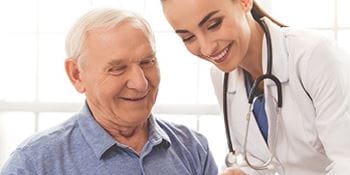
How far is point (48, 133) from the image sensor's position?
1.54 meters

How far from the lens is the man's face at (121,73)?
4.82ft

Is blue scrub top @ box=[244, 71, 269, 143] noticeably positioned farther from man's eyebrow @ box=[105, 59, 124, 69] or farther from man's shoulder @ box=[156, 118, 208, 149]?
man's eyebrow @ box=[105, 59, 124, 69]

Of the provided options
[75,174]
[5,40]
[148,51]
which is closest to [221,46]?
[148,51]

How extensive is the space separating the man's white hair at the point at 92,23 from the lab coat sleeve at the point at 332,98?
49cm

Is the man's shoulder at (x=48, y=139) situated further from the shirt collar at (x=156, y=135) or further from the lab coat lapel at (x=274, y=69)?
the lab coat lapel at (x=274, y=69)

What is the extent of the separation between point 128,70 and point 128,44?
0.25 ft

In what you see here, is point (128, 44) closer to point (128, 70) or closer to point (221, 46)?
point (128, 70)

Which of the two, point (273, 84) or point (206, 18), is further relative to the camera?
point (273, 84)

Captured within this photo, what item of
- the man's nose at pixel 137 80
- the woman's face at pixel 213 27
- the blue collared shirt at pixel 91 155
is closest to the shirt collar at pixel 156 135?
the blue collared shirt at pixel 91 155

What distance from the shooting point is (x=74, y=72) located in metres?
1.52

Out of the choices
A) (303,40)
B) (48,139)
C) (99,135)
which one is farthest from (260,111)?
(48,139)

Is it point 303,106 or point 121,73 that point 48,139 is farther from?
point 303,106

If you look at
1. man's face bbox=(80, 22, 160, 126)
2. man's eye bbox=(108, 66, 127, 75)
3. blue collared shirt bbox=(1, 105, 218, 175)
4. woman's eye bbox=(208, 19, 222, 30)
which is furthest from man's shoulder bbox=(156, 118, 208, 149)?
woman's eye bbox=(208, 19, 222, 30)

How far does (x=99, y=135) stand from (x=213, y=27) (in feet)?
1.47
